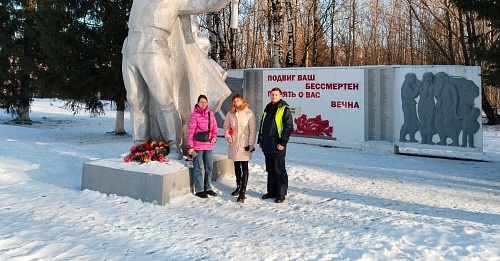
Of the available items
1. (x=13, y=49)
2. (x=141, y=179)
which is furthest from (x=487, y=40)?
(x=13, y=49)

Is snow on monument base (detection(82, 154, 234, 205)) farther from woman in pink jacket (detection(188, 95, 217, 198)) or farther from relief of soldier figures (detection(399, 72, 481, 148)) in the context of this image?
relief of soldier figures (detection(399, 72, 481, 148))

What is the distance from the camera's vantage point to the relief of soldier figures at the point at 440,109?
964 centimetres

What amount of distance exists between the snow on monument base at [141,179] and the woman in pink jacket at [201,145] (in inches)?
6.1

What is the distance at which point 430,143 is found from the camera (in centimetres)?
1020

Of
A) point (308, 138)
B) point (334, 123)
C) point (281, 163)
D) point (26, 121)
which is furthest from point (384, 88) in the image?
point (26, 121)

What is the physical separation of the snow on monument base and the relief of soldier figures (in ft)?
21.5

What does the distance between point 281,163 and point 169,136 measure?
5.98ft

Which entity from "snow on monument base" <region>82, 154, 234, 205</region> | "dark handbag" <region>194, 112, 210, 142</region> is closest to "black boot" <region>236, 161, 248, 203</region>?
"dark handbag" <region>194, 112, 210, 142</region>

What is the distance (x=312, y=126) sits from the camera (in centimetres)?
1238

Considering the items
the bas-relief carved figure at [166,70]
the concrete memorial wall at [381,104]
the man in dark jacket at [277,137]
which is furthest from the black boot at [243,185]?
the concrete memorial wall at [381,104]

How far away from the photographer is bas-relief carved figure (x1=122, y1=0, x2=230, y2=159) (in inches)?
237

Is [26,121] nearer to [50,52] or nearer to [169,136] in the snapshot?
[50,52]

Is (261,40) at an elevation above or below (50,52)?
above

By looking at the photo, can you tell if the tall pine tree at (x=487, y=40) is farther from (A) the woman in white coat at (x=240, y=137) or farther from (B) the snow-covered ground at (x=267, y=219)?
(A) the woman in white coat at (x=240, y=137)
